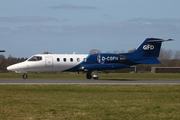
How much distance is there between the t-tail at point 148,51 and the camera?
39700 mm

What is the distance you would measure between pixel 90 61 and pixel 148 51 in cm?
607

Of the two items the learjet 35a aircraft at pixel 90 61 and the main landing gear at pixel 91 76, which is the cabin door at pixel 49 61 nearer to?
the learjet 35a aircraft at pixel 90 61

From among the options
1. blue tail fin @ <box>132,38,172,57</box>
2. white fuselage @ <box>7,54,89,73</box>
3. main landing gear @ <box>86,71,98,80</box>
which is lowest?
main landing gear @ <box>86,71,98,80</box>

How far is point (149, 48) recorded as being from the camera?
3978cm

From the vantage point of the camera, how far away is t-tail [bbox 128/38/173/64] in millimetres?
39700

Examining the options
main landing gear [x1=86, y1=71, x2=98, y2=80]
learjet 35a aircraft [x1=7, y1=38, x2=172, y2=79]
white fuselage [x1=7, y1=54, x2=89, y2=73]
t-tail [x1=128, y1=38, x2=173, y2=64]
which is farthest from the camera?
t-tail [x1=128, y1=38, x2=173, y2=64]

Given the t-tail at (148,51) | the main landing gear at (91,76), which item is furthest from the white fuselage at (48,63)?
the t-tail at (148,51)

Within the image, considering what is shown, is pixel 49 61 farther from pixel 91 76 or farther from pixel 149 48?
pixel 149 48

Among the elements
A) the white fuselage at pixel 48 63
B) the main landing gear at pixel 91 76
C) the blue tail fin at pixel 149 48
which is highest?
the blue tail fin at pixel 149 48

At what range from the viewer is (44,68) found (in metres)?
38.2

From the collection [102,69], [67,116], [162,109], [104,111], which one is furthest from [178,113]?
[102,69]

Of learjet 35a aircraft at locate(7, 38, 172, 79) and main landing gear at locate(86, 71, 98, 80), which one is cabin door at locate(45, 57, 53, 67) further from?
main landing gear at locate(86, 71, 98, 80)

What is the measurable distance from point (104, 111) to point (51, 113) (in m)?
1.88

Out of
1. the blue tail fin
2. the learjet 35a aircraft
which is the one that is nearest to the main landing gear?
the learjet 35a aircraft
